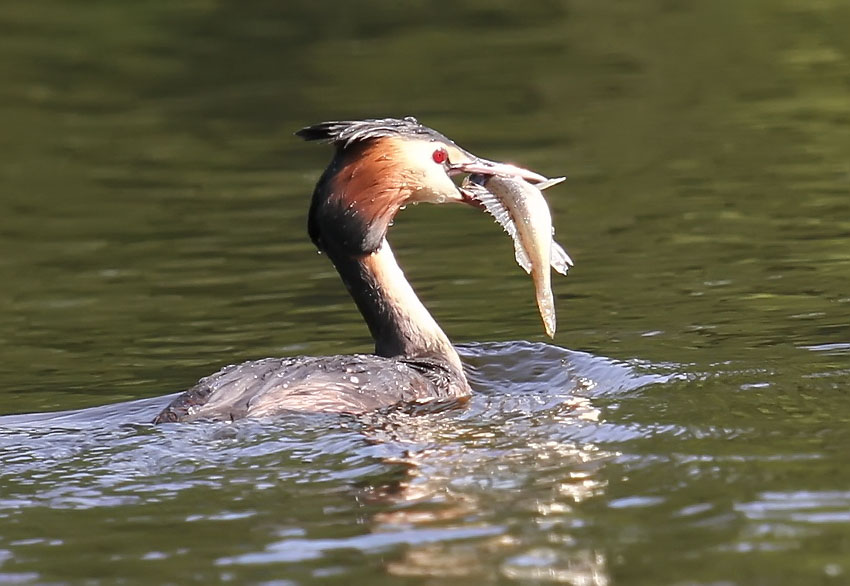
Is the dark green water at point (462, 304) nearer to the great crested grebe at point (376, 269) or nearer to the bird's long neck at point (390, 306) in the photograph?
the great crested grebe at point (376, 269)

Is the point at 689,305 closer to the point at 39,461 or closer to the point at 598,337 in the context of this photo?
the point at 598,337

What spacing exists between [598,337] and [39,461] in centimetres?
437

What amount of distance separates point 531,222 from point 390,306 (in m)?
1.07

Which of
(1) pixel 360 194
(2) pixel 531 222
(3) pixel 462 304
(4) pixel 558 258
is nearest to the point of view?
(2) pixel 531 222

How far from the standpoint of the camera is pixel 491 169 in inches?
377

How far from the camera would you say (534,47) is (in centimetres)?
2486

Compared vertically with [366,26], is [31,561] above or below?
below

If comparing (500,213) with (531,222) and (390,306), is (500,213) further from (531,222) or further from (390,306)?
(390,306)

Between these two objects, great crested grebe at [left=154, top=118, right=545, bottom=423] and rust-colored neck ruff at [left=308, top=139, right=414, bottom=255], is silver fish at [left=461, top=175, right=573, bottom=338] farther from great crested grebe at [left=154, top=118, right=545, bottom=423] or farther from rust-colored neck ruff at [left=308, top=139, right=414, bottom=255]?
rust-colored neck ruff at [left=308, top=139, right=414, bottom=255]

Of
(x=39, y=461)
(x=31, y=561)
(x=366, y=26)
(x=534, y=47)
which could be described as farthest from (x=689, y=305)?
(x=366, y=26)

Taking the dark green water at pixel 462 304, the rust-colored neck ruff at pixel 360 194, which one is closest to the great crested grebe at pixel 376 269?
the rust-colored neck ruff at pixel 360 194

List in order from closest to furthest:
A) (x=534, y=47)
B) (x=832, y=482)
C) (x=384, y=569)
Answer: (x=384, y=569), (x=832, y=482), (x=534, y=47)

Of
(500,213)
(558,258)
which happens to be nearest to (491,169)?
(500,213)

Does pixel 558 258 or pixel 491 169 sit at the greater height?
pixel 491 169
